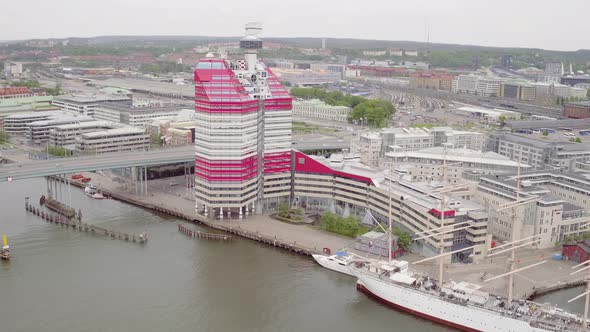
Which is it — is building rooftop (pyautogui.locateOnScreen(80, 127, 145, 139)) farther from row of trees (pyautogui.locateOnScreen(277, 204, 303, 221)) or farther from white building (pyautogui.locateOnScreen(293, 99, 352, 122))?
white building (pyautogui.locateOnScreen(293, 99, 352, 122))

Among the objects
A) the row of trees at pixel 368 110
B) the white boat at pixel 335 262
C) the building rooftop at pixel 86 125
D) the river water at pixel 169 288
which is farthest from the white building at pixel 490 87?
the white boat at pixel 335 262

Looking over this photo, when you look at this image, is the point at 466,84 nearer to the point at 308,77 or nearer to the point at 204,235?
the point at 308,77

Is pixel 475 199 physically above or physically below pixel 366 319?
above

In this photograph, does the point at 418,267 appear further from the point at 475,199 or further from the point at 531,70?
the point at 531,70

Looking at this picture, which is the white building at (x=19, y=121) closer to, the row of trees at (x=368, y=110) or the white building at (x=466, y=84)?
the row of trees at (x=368, y=110)

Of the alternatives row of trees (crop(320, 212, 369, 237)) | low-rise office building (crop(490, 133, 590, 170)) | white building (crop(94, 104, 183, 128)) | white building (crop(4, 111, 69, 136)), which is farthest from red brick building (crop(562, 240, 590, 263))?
white building (crop(4, 111, 69, 136))

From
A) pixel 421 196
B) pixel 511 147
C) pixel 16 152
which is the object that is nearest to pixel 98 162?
pixel 16 152
